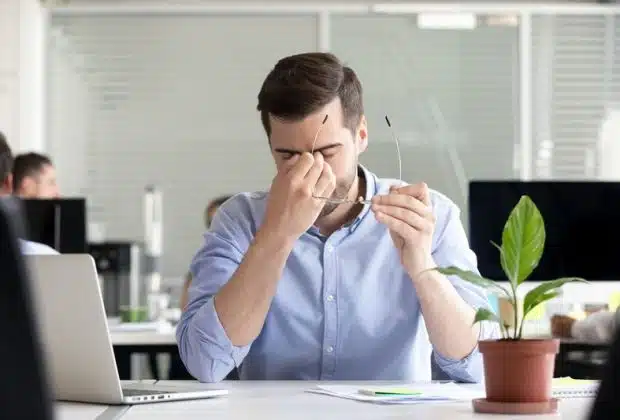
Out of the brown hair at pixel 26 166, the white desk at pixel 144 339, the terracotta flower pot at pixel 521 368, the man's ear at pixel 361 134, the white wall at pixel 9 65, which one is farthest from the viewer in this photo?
the white wall at pixel 9 65

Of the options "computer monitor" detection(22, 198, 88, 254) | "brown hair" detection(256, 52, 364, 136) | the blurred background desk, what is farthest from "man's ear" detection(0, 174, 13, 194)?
"brown hair" detection(256, 52, 364, 136)

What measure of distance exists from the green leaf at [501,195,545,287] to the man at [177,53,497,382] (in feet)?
1.65

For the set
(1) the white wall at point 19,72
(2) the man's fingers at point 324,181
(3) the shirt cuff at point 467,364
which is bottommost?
(3) the shirt cuff at point 467,364

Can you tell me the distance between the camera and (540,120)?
7.84 metres

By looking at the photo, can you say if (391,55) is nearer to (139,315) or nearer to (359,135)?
(139,315)

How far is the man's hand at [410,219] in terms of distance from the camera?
2.27 metres

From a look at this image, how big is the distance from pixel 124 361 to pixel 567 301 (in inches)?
67.6

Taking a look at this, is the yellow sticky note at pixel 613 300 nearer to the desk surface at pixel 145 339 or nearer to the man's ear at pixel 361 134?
the desk surface at pixel 145 339

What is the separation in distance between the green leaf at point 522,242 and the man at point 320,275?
1.65 feet

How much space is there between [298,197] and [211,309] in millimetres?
278

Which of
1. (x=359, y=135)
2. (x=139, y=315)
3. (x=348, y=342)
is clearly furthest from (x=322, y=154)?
(x=139, y=315)

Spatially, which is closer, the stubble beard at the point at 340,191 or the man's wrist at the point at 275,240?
the man's wrist at the point at 275,240

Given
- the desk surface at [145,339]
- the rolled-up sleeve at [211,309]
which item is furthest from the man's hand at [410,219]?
the desk surface at [145,339]

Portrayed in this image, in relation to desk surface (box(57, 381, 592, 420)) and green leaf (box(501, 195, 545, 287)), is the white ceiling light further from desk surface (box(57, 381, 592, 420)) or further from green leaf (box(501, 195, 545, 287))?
green leaf (box(501, 195, 545, 287))
